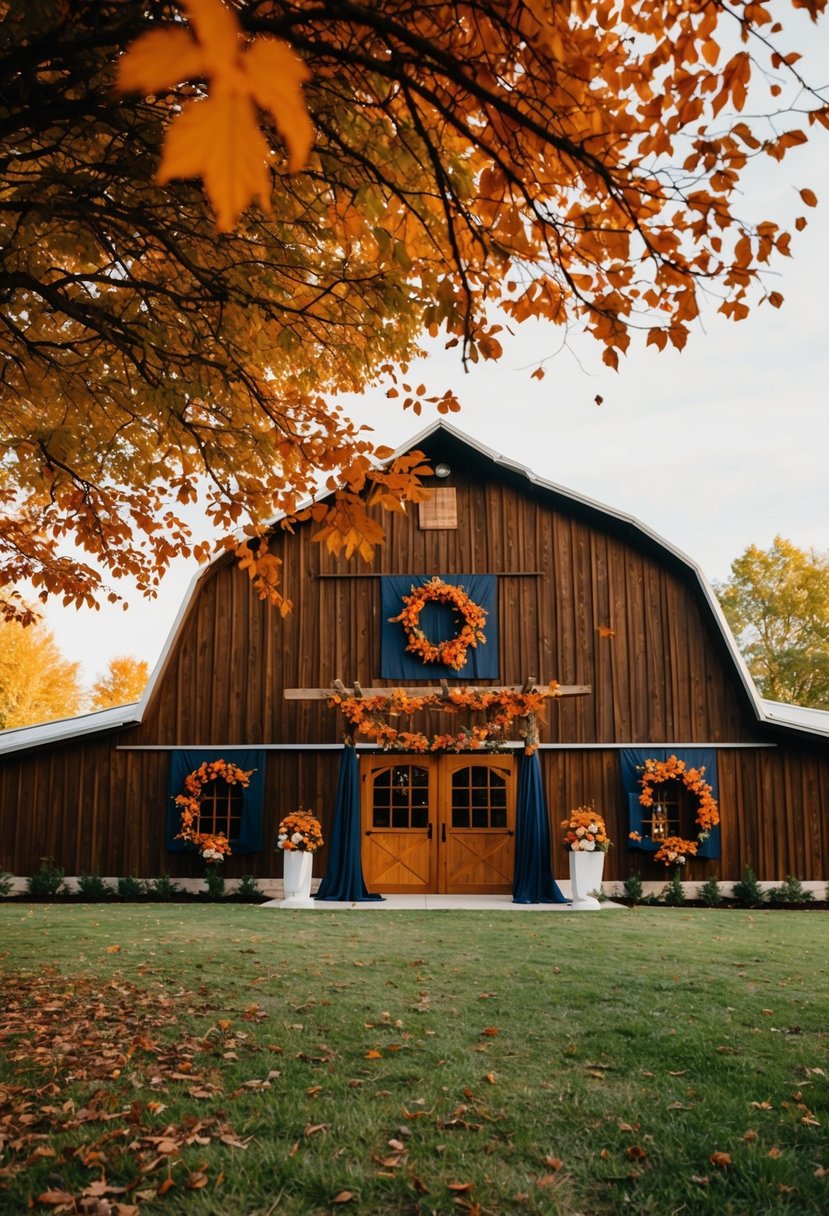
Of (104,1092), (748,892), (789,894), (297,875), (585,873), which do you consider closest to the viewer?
(104,1092)

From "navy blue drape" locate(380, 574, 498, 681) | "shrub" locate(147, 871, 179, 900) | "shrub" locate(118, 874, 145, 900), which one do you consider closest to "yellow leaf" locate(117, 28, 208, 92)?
"navy blue drape" locate(380, 574, 498, 681)

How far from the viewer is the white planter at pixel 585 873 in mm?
12008

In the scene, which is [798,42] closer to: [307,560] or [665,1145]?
[665,1145]

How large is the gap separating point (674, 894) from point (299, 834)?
514 cm

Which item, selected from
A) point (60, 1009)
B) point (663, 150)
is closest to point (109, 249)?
point (663, 150)

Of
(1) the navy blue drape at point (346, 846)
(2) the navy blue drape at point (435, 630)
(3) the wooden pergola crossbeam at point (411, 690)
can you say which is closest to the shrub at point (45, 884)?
(1) the navy blue drape at point (346, 846)

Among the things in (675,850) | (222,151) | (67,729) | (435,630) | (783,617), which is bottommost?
(675,850)

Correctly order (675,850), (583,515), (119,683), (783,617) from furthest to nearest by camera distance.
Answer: (119,683), (783,617), (583,515), (675,850)

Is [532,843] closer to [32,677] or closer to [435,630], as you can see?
[435,630]

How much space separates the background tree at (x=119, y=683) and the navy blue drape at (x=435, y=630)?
21785 millimetres

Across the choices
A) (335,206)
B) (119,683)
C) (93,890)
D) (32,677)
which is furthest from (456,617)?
(119,683)

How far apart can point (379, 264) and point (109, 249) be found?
145 cm

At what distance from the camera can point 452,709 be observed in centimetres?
1252

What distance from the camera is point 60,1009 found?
493cm
